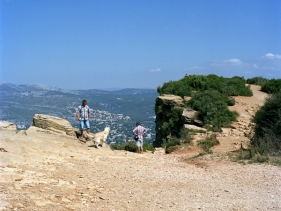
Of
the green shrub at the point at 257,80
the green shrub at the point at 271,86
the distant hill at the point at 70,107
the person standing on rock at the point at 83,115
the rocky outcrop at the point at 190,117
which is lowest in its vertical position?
the distant hill at the point at 70,107

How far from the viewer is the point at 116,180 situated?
8.38 m

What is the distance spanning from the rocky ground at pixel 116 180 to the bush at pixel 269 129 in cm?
143

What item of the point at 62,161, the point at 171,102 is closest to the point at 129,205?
the point at 62,161

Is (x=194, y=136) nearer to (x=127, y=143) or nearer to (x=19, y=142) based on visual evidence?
(x=127, y=143)

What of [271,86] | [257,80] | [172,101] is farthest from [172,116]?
[257,80]

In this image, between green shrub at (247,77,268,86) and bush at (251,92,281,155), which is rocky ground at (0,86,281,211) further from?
green shrub at (247,77,268,86)

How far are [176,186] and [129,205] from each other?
76.7 inches

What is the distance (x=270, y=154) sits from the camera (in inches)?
425

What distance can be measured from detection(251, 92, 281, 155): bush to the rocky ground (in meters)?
1.43

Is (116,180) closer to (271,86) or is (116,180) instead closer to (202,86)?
(202,86)

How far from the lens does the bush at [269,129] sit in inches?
437

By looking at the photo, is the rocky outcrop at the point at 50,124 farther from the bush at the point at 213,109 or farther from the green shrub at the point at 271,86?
Result: the green shrub at the point at 271,86

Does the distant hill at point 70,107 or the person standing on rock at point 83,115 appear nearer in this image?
the person standing on rock at point 83,115

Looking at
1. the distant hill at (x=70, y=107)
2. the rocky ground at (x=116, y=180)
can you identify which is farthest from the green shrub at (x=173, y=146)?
the distant hill at (x=70, y=107)
